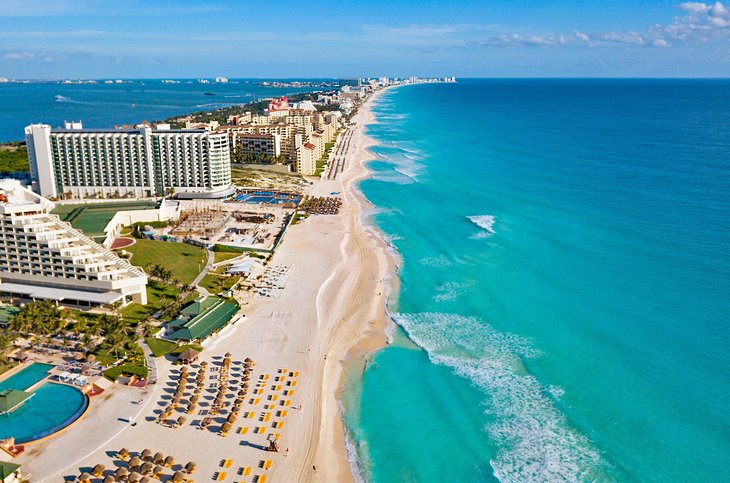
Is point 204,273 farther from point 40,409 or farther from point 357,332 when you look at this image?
point 40,409

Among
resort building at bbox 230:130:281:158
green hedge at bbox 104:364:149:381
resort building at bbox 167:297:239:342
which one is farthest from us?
resort building at bbox 230:130:281:158

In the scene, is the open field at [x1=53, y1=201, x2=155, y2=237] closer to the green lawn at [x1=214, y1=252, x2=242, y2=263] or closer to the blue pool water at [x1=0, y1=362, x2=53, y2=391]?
the green lawn at [x1=214, y1=252, x2=242, y2=263]

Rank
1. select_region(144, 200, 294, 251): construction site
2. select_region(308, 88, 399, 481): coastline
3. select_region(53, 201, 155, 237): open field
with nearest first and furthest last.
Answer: select_region(308, 88, 399, 481): coastline < select_region(53, 201, 155, 237): open field < select_region(144, 200, 294, 251): construction site

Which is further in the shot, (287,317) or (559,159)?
(559,159)

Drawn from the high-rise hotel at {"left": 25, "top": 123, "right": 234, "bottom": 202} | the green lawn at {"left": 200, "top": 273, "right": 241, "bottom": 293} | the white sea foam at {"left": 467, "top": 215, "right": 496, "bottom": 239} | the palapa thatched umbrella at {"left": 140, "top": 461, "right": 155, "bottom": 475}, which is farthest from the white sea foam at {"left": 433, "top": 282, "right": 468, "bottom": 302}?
the high-rise hotel at {"left": 25, "top": 123, "right": 234, "bottom": 202}

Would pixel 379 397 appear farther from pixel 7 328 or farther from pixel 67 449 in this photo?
pixel 7 328

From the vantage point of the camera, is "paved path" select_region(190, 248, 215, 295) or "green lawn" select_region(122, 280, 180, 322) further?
"paved path" select_region(190, 248, 215, 295)

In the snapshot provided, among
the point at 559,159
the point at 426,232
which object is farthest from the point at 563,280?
the point at 559,159

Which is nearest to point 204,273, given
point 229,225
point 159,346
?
point 159,346
